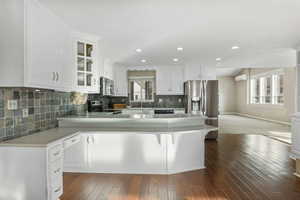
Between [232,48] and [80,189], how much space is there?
4233 millimetres

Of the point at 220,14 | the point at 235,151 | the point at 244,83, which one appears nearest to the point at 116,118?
the point at 220,14

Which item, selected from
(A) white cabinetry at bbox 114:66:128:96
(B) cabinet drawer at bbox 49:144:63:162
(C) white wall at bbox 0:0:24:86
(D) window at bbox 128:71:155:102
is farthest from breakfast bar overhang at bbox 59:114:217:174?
(D) window at bbox 128:71:155:102

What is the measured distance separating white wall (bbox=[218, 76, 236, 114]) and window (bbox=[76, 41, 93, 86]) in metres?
11.8

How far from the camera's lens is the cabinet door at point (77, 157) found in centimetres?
312

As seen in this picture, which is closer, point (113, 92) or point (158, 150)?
point (158, 150)

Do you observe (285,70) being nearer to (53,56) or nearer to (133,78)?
(133,78)

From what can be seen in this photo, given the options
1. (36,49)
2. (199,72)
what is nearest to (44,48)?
(36,49)

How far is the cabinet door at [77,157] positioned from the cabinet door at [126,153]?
9cm

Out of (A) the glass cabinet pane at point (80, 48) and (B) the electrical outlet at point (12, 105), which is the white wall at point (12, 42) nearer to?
(B) the electrical outlet at point (12, 105)

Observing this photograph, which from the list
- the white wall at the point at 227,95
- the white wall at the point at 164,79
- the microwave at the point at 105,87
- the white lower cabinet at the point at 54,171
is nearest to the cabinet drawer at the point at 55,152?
the white lower cabinet at the point at 54,171

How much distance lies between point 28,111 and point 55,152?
0.82 meters

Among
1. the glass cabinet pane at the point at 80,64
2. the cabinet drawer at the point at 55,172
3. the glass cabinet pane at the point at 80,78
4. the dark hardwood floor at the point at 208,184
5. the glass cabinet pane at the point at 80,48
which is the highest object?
the glass cabinet pane at the point at 80,48

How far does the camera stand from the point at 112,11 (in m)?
2.46

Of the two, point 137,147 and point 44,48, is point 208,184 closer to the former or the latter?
point 137,147
